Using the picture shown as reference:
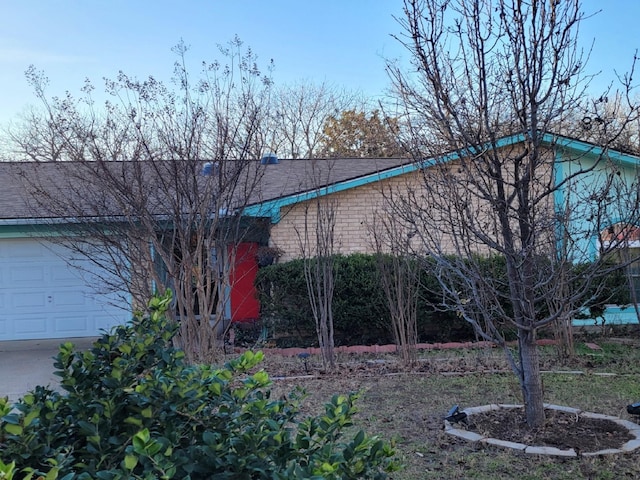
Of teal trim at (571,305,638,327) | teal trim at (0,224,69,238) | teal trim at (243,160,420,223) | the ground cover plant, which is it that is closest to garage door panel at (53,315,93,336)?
teal trim at (0,224,69,238)

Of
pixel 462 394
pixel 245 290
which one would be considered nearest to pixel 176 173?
pixel 462 394

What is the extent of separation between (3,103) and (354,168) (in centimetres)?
1038

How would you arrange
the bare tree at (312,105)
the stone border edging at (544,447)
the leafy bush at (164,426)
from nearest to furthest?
the leafy bush at (164,426), the stone border edging at (544,447), the bare tree at (312,105)

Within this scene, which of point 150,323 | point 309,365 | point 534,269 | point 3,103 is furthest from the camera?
point 3,103

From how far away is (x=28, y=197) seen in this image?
466 inches

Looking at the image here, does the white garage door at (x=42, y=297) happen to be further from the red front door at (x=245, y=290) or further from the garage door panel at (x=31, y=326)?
the red front door at (x=245, y=290)

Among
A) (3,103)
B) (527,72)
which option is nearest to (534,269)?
(527,72)

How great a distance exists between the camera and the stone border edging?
4.43 m

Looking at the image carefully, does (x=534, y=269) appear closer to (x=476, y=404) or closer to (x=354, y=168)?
(x=476, y=404)

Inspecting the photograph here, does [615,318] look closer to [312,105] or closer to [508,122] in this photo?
[508,122]

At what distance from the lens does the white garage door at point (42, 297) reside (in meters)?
12.2

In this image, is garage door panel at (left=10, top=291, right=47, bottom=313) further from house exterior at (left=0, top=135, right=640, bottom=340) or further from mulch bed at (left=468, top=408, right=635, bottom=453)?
mulch bed at (left=468, top=408, right=635, bottom=453)

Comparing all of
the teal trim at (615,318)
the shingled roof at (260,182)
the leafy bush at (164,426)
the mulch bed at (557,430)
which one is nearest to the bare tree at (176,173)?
the shingled roof at (260,182)

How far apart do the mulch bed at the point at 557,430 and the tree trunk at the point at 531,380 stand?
98 mm
